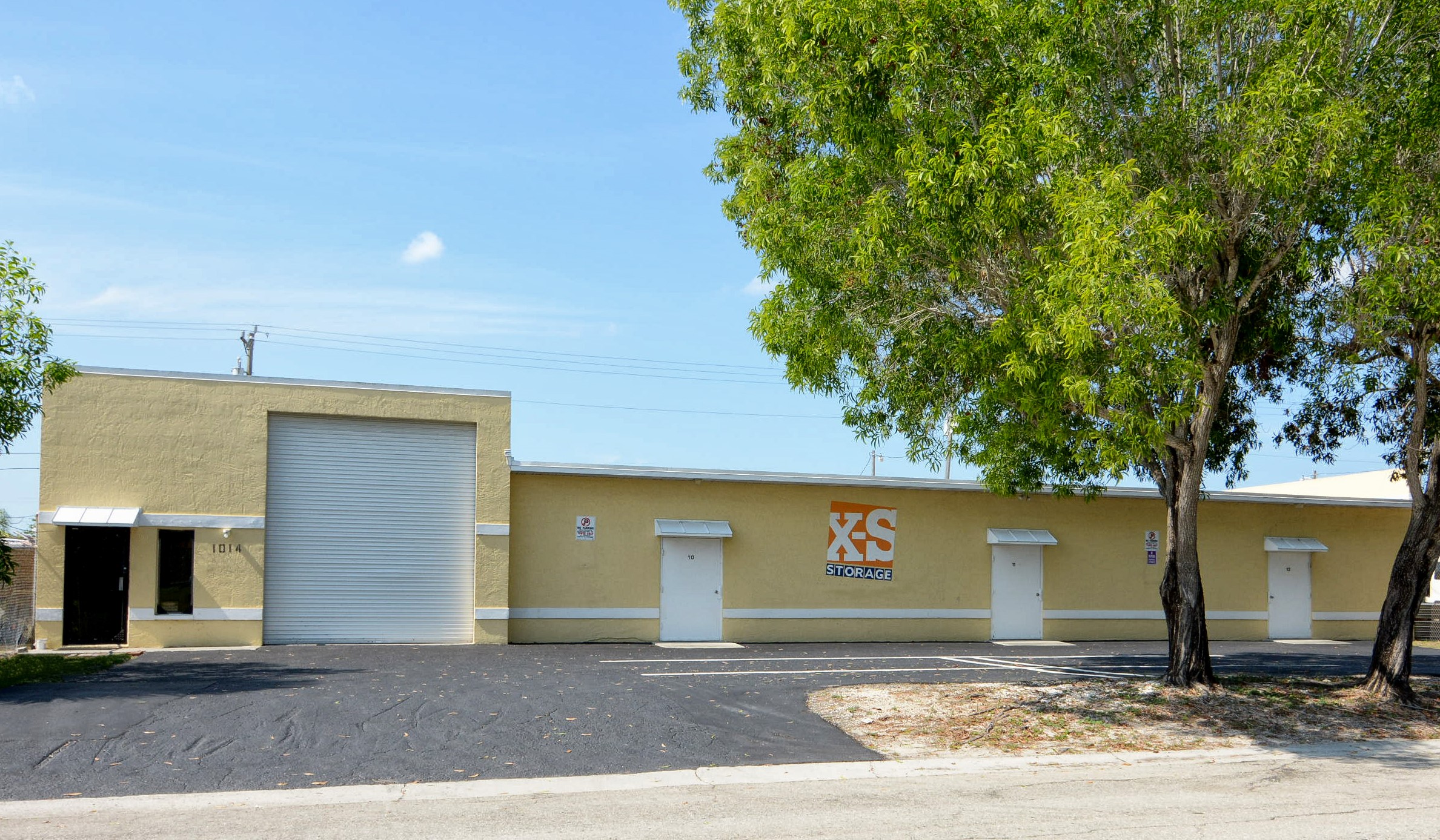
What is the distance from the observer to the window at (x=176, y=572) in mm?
18625

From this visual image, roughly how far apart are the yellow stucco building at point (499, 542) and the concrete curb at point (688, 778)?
443 inches

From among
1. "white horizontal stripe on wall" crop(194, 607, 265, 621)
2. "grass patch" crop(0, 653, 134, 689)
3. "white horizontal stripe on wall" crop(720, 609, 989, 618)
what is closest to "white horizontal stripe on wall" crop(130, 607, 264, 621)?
"white horizontal stripe on wall" crop(194, 607, 265, 621)

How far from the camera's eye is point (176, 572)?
61.4ft

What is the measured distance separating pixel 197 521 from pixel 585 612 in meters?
6.89

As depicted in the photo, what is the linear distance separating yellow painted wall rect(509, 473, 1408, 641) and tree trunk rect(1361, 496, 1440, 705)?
9821 mm

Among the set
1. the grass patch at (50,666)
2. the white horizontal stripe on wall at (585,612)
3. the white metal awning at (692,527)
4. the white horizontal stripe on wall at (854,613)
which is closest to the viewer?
the grass patch at (50,666)

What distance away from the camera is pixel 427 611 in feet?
64.8

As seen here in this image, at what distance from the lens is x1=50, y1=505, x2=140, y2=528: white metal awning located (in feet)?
58.1

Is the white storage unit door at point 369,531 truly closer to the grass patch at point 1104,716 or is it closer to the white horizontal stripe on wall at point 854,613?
the white horizontal stripe on wall at point 854,613

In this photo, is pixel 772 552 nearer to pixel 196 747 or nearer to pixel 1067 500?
pixel 1067 500

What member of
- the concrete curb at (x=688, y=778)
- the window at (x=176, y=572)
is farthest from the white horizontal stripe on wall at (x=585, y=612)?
the concrete curb at (x=688, y=778)

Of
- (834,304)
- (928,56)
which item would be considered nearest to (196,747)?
(834,304)

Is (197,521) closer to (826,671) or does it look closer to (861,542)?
(826,671)

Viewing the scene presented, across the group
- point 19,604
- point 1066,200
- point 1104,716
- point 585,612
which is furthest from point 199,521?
point 1066,200
